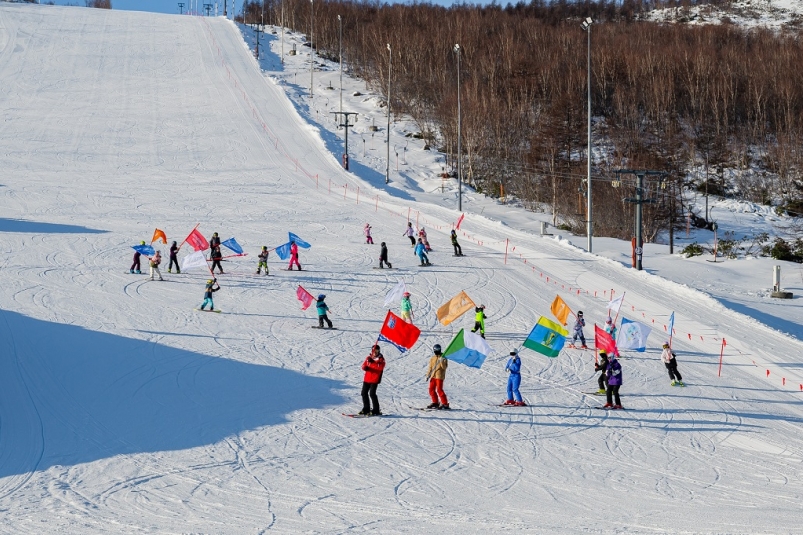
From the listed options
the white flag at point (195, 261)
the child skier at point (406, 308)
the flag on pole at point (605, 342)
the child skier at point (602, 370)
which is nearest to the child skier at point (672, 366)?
the flag on pole at point (605, 342)

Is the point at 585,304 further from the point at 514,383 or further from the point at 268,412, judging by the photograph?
the point at 268,412

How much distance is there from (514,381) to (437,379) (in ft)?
4.93

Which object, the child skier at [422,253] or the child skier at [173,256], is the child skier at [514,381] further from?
the child skier at [173,256]

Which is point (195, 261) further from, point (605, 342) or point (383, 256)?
point (605, 342)

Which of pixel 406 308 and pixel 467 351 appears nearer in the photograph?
pixel 467 351

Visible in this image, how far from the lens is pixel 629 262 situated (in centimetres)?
3359

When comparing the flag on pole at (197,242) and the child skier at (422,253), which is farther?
the child skier at (422,253)

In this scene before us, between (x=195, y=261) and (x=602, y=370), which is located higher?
(x=195, y=261)

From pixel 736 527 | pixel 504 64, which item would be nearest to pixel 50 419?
pixel 736 527

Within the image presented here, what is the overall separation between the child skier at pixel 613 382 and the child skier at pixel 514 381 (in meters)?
1.57

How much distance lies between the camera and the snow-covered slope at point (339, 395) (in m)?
11.3

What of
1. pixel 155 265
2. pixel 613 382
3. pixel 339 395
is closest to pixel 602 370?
pixel 613 382

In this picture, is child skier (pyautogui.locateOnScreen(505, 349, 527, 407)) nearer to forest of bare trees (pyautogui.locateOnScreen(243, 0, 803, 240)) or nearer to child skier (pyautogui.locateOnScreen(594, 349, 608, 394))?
child skier (pyautogui.locateOnScreen(594, 349, 608, 394))

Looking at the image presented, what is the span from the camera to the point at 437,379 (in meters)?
15.8
